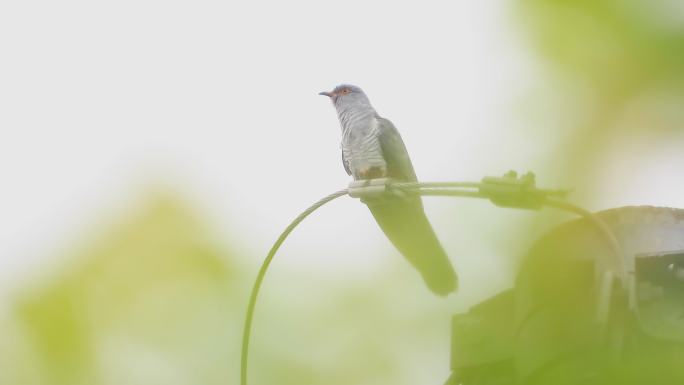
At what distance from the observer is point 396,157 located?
5441mm

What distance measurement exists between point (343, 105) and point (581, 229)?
4.94 meters

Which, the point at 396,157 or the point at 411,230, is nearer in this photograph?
the point at 411,230

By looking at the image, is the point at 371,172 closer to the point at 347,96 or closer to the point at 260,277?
the point at 347,96

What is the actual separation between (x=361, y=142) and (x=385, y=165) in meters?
0.33

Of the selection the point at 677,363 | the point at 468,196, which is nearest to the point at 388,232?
the point at 468,196

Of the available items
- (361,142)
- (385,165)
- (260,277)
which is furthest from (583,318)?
(361,142)

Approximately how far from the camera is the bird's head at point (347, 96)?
6.31 metres

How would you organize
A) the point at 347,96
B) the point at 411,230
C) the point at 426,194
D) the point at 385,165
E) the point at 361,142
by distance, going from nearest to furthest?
the point at 426,194 → the point at 411,230 → the point at 385,165 → the point at 361,142 → the point at 347,96

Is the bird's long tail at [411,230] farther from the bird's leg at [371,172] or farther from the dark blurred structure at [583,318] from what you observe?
the dark blurred structure at [583,318]

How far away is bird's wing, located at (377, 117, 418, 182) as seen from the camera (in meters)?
5.45

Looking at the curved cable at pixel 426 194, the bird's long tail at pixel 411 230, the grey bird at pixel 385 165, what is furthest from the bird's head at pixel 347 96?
the curved cable at pixel 426 194

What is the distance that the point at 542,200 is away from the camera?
1.43 metres

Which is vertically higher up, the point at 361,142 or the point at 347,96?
the point at 347,96

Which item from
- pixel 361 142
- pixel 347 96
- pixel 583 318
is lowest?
pixel 583 318
